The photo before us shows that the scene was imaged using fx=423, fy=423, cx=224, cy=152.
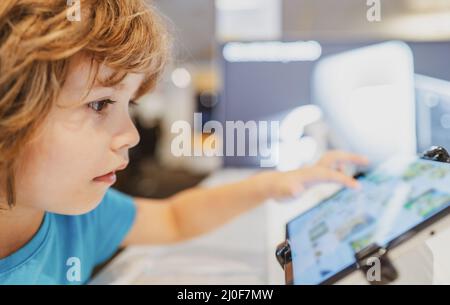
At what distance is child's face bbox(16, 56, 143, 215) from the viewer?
32 cm

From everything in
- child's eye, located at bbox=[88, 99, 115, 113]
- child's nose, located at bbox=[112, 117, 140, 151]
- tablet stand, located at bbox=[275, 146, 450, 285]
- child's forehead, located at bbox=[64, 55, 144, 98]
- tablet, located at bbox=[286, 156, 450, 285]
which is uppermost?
child's forehead, located at bbox=[64, 55, 144, 98]

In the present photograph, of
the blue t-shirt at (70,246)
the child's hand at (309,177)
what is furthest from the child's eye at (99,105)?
the child's hand at (309,177)

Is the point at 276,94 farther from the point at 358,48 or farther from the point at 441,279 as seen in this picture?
the point at 441,279

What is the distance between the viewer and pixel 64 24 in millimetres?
305

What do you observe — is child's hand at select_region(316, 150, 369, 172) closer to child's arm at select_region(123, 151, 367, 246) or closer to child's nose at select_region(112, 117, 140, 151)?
child's arm at select_region(123, 151, 367, 246)

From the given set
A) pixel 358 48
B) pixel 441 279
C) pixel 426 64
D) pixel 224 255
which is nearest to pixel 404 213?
pixel 441 279

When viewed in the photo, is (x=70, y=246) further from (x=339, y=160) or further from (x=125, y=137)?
(x=339, y=160)

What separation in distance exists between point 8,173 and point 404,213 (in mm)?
332

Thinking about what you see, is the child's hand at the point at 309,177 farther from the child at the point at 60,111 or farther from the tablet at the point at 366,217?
the child at the point at 60,111

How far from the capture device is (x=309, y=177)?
50 cm

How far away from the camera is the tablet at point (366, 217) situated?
356 millimetres

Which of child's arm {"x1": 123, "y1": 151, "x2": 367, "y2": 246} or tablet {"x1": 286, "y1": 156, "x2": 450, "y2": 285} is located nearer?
tablet {"x1": 286, "y1": 156, "x2": 450, "y2": 285}

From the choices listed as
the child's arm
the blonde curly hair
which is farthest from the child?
the child's arm

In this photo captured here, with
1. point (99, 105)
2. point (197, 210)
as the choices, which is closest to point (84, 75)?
point (99, 105)
